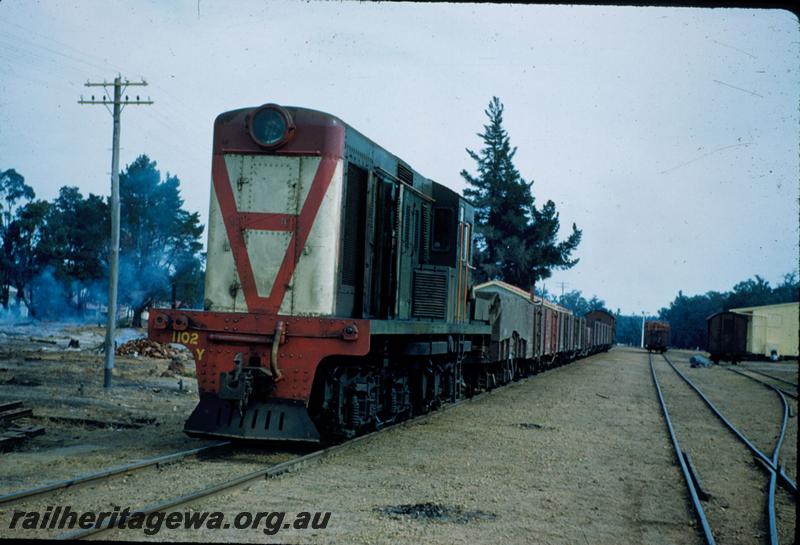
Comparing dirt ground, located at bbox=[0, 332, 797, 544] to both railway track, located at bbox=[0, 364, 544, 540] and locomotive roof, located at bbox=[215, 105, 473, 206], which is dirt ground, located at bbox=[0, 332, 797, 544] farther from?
locomotive roof, located at bbox=[215, 105, 473, 206]

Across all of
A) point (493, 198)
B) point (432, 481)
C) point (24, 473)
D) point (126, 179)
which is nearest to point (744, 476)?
point (432, 481)

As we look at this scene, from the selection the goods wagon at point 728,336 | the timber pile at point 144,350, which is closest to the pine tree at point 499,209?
the goods wagon at point 728,336

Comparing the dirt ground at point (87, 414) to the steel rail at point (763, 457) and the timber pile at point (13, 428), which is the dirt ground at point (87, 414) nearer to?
the timber pile at point (13, 428)

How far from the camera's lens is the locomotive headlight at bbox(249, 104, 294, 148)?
8.21 m

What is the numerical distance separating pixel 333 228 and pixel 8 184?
4012 cm

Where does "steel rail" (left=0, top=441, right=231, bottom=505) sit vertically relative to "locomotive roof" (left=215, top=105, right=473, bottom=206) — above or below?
below

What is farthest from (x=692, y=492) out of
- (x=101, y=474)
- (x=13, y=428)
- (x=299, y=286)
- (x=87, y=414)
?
(x=87, y=414)

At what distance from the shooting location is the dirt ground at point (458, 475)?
18.1 ft

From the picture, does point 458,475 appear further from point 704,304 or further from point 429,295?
point 704,304

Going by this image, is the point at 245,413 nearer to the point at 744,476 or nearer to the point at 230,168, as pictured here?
the point at 230,168

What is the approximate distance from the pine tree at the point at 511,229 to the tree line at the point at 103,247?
18.8 metres

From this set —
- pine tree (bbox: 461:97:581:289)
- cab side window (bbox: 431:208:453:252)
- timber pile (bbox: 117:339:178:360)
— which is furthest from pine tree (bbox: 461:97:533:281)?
cab side window (bbox: 431:208:453:252)

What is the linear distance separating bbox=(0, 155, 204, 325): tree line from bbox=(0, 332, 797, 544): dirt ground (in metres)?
33.8

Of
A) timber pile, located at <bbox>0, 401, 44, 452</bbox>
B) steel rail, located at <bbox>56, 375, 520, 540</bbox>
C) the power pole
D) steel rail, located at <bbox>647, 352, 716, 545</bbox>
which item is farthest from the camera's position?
the power pole
